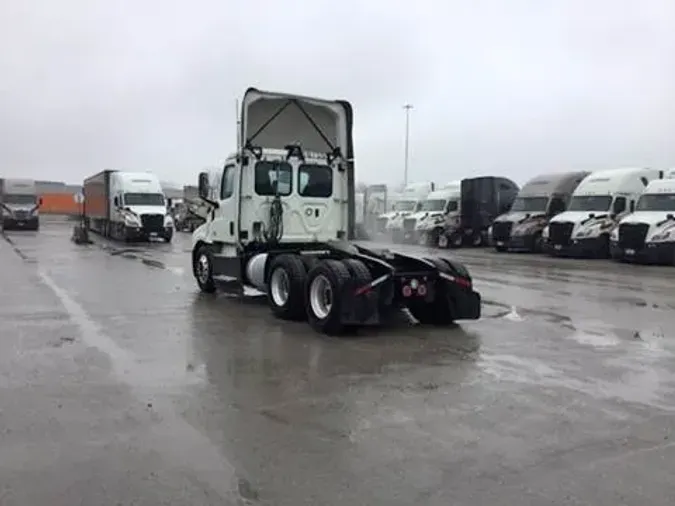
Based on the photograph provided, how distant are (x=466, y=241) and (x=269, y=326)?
2690 cm

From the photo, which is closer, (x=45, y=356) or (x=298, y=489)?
(x=298, y=489)

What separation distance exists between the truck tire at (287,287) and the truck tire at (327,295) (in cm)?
31

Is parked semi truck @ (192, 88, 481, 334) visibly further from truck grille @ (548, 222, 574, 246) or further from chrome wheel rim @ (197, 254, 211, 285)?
truck grille @ (548, 222, 574, 246)

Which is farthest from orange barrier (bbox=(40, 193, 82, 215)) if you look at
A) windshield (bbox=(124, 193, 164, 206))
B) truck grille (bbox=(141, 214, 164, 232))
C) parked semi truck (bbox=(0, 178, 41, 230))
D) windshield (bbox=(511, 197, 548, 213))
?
windshield (bbox=(511, 197, 548, 213))

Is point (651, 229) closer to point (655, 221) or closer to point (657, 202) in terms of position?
point (655, 221)

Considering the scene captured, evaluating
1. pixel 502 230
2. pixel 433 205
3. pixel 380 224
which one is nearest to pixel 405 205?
pixel 380 224

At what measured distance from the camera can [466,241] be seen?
36344 mm

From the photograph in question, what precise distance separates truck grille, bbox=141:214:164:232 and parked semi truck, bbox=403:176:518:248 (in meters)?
12.2

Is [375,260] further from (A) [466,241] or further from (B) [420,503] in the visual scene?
(A) [466,241]

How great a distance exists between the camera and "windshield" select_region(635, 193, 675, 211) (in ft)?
82.3

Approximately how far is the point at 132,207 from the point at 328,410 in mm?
30404

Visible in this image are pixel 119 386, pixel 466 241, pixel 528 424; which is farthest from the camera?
pixel 466 241

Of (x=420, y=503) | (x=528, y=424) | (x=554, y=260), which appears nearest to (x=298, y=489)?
(x=420, y=503)

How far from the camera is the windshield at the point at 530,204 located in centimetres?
3159
